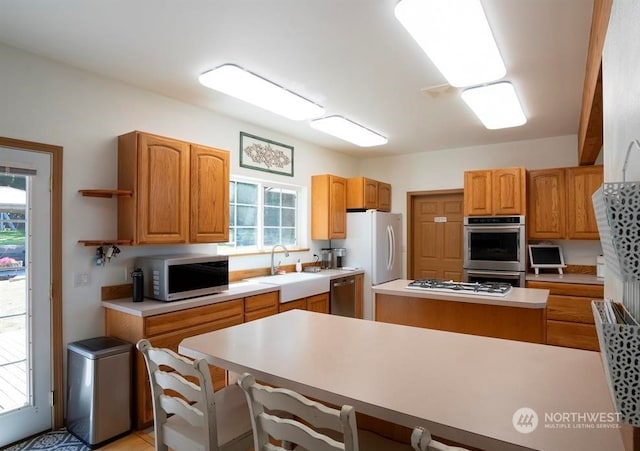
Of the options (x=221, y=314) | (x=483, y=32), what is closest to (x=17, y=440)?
(x=221, y=314)

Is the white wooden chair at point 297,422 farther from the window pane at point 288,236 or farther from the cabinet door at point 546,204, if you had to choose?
the cabinet door at point 546,204

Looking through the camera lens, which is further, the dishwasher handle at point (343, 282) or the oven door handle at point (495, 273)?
the dishwasher handle at point (343, 282)

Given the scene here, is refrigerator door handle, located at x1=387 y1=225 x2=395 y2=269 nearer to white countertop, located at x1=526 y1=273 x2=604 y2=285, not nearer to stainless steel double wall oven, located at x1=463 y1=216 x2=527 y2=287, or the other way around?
stainless steel double wall oven, located at x1=463 y1=216 x2=527 y2=287

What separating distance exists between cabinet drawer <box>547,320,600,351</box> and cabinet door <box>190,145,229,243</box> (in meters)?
3.61

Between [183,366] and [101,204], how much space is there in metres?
2.10

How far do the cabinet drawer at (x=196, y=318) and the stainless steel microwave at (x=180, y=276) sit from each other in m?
0.13

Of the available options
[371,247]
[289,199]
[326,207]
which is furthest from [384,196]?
[289,199]

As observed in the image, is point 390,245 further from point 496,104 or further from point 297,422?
point 297,422

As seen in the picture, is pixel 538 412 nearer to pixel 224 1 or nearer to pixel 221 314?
pixel 224 1

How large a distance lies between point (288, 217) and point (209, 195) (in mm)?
1689

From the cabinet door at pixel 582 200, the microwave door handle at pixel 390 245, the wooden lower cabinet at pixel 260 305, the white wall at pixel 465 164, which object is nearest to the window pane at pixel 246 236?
the wooden lower cabinet at pixel 260 305

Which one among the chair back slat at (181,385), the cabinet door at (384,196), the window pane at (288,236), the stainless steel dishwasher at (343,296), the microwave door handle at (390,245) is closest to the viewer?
the chair back slat at (181,385)

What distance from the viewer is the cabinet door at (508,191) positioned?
434cm

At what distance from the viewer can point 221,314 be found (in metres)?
3.03
